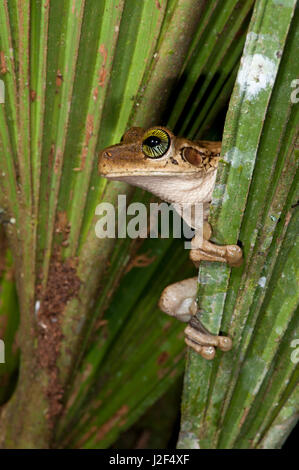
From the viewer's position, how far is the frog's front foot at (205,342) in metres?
1.04

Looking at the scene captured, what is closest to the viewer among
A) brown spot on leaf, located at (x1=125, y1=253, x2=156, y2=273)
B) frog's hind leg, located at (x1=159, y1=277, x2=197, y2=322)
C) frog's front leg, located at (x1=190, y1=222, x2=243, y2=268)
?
A: frog's front leg, located at (x1=190, y1=222, x2=243, y2=268)

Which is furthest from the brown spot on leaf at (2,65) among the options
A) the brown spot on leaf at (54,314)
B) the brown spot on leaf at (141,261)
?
the brown spot on leaf at (141,261)

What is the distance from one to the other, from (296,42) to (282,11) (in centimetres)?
5

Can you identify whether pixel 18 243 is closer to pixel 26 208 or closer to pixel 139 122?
pixel 26 208

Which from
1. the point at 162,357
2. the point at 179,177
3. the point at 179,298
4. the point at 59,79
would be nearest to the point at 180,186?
the point at 179,177

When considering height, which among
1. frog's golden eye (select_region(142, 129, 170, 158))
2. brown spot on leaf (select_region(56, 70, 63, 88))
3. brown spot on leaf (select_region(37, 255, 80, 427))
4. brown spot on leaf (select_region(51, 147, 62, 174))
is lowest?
brown spot on leaf (select_region(37, 255, 80, 427))

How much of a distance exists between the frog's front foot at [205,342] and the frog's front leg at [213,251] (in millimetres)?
149

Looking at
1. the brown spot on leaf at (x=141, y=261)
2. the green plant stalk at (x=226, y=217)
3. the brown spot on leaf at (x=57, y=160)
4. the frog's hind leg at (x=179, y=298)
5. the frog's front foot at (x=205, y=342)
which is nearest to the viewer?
the green plant stalk at (x=226, y=217)

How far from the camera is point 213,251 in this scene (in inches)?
37.7

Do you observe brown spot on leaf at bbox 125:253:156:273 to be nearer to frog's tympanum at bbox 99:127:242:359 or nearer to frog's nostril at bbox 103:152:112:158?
frog's tympanum at bbox 99:127:242:359

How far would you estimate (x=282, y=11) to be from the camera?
768mm

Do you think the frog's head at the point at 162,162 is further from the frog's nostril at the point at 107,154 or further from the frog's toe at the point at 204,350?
the frog's toe at the point at 204,350

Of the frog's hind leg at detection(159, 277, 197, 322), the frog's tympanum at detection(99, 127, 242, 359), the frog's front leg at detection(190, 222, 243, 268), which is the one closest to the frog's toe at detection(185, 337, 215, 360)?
the frog's tympanum at detection(99, 127, 242, 359)

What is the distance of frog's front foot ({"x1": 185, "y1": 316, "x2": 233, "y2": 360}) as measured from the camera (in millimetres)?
1041
